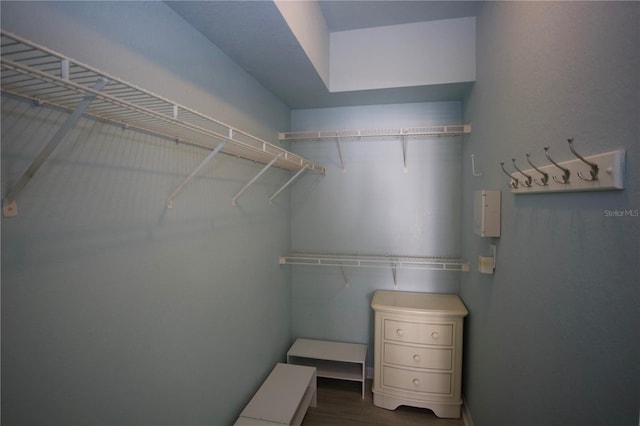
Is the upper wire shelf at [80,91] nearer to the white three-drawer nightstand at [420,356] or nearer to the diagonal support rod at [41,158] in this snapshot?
the diagonal support rod at [41,158]

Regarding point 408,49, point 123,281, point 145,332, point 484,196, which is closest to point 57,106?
point 123,281

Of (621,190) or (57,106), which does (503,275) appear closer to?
(621,190)

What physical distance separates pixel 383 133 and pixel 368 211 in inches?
28.7

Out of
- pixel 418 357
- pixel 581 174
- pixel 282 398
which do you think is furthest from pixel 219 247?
pixel 418 357

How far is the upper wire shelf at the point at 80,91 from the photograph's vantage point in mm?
515

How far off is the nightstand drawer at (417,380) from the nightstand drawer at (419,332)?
24cm

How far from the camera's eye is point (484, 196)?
1.41m

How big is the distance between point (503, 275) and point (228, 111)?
169 centimetres

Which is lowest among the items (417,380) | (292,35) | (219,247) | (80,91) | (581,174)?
(417,380)

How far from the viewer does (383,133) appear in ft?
6.63

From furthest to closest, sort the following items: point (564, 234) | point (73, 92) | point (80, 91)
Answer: point (564, 234), point (73, 92), point (80, 91)

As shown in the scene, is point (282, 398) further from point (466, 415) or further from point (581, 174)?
point (581, 174)

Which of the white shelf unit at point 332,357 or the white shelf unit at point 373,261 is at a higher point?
the white shelf unit at point 373,261

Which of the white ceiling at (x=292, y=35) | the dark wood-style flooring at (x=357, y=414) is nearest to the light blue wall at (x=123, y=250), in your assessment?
the white ceiling at (x=292, y=35)
